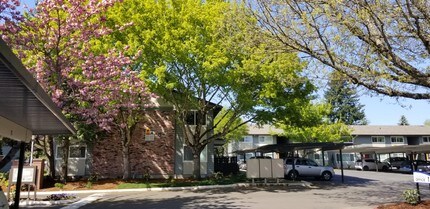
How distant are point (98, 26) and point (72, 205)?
7158mm

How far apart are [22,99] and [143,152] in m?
21.4

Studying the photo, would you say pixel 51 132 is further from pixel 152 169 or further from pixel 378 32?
A: pixel 152 169

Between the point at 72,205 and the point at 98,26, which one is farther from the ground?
the point at 98,26

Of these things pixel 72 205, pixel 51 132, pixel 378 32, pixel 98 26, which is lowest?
pixel 72 205

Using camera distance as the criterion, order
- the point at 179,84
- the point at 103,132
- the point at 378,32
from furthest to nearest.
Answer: the point at 103,132
the point at 179,84
the point at 378,32

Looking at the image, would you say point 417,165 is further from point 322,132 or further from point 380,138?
point 380,138

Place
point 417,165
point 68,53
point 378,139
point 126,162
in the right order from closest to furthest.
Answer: point 68,53 → point 126,162 → point 417,165 → point 378,139

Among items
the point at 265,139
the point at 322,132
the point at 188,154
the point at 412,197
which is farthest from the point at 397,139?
the point at 412,197

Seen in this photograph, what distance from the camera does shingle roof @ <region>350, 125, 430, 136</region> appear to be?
2354 inches

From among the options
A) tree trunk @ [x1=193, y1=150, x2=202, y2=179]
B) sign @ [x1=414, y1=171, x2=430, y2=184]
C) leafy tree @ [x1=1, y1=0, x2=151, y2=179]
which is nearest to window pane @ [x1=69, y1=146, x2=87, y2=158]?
tree trunk @ [x1=193, y1=150, x2=202, y2=179]

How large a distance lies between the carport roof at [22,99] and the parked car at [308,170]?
68.6 feet

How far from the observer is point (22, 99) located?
6160 mm

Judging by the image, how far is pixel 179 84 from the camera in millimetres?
20500

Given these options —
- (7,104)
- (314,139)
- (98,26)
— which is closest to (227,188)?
(98,26)
